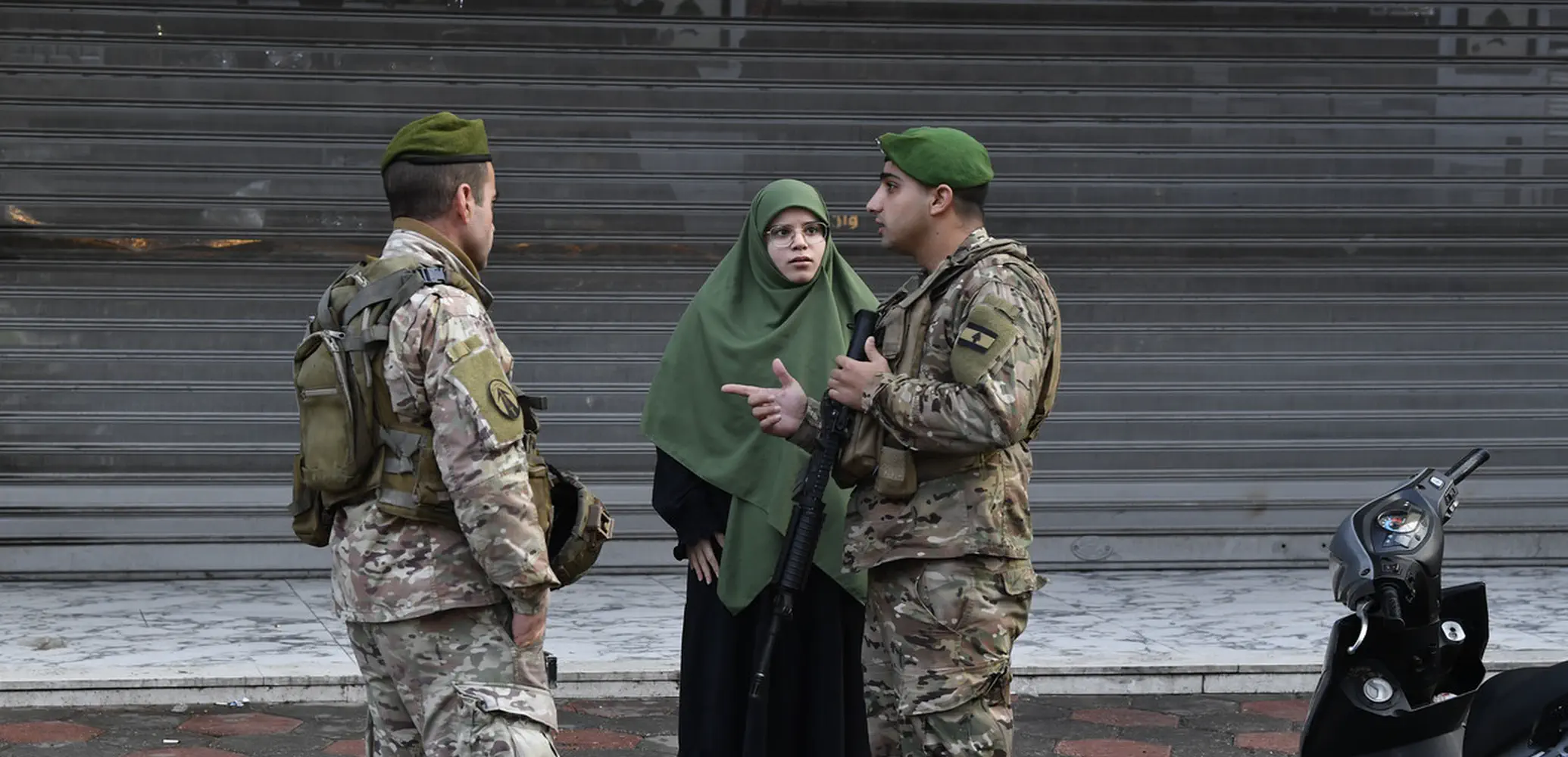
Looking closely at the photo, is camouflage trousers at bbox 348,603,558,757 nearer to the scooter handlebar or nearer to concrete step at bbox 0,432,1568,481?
the scooter handlebar

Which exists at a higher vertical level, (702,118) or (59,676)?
(702,118)

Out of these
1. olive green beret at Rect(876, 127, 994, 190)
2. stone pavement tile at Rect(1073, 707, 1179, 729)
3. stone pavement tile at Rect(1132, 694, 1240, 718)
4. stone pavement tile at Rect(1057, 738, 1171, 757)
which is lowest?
stone pavement tile at Rect(1132, 694, 1240, 718)

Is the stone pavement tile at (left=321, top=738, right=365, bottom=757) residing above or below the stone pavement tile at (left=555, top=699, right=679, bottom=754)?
above

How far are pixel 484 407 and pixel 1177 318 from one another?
6.02 metres

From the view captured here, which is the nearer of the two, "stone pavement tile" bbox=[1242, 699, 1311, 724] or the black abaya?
the black abaya

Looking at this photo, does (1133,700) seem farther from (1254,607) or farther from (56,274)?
(56,274)

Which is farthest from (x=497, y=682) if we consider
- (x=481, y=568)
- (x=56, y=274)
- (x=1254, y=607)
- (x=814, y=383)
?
(x=56, y=274)

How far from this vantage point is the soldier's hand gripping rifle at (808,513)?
4.20m

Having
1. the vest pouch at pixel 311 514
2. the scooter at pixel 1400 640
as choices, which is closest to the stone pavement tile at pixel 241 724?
the vest pouch at pixel 311 514

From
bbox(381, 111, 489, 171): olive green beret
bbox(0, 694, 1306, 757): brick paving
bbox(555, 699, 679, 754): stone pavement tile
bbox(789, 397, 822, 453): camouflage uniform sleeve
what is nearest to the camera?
bbox(381, 111, 489, 171): olive green beret

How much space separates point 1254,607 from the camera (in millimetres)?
7836

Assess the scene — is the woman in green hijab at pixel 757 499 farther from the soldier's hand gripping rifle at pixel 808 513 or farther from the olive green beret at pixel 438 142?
the olive green beret at pixel 438 142

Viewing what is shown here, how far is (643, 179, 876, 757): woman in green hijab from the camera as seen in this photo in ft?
15.6

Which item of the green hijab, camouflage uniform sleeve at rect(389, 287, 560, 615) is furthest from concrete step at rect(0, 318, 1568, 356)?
camouflage uniform sleeve at rect(389, 287, 560, 615)
